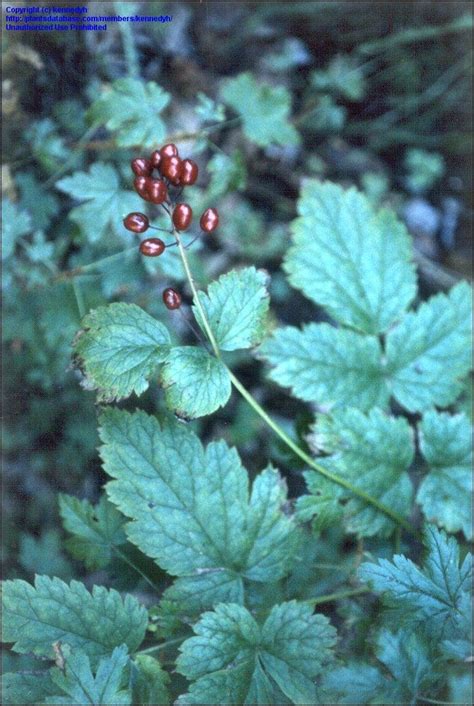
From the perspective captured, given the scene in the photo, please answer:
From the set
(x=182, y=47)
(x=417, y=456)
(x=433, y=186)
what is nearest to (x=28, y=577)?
(x=417, y=456)

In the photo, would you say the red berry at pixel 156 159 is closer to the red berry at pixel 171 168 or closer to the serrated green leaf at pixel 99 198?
the red berry at pixel 171 168

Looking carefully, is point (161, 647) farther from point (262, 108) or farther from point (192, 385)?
point (262, 108)

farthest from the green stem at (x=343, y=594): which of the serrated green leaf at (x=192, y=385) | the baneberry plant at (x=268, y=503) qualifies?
the serrated green leaf at (x=192, y=385)

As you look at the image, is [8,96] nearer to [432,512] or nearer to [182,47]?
[182,47]

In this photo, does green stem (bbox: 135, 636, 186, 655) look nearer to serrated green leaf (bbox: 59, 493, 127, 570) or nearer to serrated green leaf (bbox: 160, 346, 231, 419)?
serrated green leaf (bbox: 59, 493, 127, 570)

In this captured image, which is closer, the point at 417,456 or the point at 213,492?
the point at 213,492
